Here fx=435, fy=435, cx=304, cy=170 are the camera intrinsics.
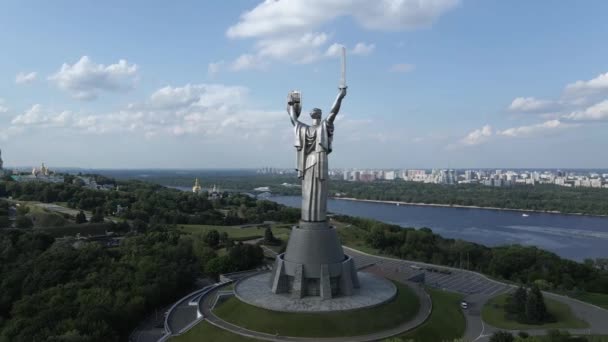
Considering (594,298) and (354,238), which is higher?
(354,238)

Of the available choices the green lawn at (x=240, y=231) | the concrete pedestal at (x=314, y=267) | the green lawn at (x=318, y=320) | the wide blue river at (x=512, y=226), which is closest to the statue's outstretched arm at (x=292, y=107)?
the concrete pedestal at (x=314, y=267)

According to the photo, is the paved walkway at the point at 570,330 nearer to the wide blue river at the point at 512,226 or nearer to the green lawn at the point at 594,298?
the green lawn at the point at 594,298

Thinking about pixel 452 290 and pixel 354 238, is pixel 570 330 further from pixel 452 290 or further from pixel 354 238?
pixel 354 238

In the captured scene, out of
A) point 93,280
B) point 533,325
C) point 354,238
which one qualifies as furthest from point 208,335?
point 354,238

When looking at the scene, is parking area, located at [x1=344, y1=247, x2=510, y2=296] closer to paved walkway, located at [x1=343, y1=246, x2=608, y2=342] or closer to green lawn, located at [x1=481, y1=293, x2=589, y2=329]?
paved walkway, located at [x1=343, y1=246, x2=608, y2=342]

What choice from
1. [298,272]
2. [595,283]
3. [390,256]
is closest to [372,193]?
[390,256]

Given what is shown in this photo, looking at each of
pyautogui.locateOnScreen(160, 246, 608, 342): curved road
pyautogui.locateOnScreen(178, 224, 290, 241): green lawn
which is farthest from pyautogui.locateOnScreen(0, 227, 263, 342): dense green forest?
pyautogui.locateOnScreen(178, 224, 290, 241): green lawn
